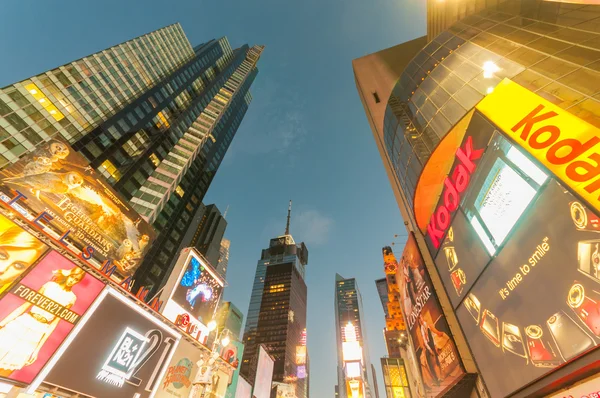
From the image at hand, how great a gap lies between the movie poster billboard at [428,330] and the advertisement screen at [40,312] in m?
20.0

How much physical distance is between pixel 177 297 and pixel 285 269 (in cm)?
16656

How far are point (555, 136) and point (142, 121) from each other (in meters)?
84.1

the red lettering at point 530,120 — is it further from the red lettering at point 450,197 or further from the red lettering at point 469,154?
the red lettering at point 450,197

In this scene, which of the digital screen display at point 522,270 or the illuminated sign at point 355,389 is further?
the illuminated sign at point 355,389

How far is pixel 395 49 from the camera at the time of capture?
44594 millimetres

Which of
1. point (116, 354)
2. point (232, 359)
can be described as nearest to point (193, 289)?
point (116, 354)

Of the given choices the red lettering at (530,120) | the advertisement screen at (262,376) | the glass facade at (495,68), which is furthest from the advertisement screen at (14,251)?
the advertisement screen at (262,376)

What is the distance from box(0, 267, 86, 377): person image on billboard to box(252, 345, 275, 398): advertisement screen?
29.7 m

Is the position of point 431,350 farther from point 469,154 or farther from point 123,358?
point 123,358

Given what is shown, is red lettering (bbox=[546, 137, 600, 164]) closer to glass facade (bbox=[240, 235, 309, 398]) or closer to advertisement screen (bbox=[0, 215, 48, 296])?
advertisement screen (bbox=[0, 215, 48, 296])

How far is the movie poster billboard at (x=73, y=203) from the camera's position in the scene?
1802 centimetres

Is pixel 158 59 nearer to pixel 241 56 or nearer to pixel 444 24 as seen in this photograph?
pixel 241 56

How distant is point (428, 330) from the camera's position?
18375 mm

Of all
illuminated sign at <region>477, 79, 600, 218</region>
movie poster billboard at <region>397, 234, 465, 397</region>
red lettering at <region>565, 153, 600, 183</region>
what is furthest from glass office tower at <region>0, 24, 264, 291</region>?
red lettering at <region>565, 153, 600, 183</region>
